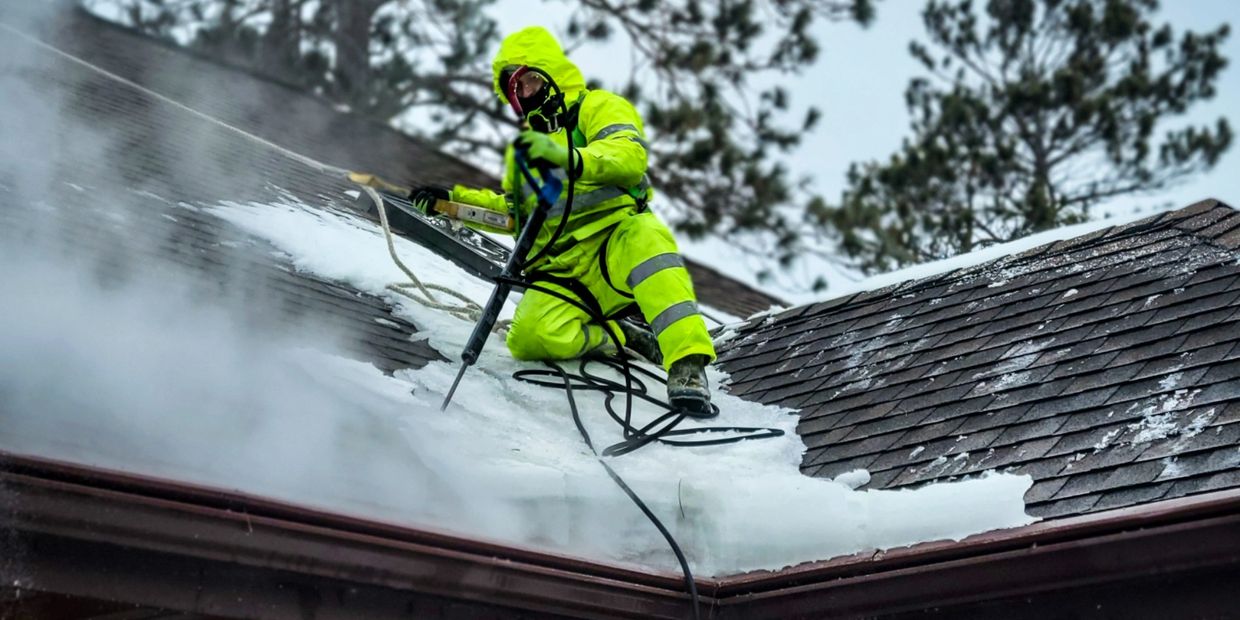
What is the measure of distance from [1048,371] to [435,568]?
2.25 meters

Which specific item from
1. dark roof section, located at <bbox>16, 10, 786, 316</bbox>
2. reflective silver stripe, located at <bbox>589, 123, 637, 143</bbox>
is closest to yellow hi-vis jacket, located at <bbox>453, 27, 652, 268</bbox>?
reflective silver stripe, located at <bbox>589, 123, 637, 143</bbox>

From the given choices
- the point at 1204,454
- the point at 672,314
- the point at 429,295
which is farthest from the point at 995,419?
the point at 429,295

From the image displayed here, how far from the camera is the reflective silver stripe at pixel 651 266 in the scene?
498 centimetres

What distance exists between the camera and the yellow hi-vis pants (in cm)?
493

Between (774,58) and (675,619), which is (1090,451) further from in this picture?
(774,58)

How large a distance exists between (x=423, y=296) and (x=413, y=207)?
391 millimetres

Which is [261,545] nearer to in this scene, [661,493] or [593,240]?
[661,493]

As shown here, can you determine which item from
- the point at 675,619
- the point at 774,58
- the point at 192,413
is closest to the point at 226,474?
the point at 192,413

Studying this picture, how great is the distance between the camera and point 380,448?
13.3 ft

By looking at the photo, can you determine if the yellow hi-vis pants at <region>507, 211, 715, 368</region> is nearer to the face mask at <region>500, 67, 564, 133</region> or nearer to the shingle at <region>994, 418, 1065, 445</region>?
the face mask at <region>500, 67, 564, 133</region>

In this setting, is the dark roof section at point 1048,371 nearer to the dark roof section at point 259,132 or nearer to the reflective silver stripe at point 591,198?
the reflective silver stripe at point 591,198

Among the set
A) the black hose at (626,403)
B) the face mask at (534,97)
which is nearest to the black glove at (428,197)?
the face mask at (534,97)

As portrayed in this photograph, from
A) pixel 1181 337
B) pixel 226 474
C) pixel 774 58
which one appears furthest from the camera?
pixel 774 58

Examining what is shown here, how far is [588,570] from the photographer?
3.69 meters
